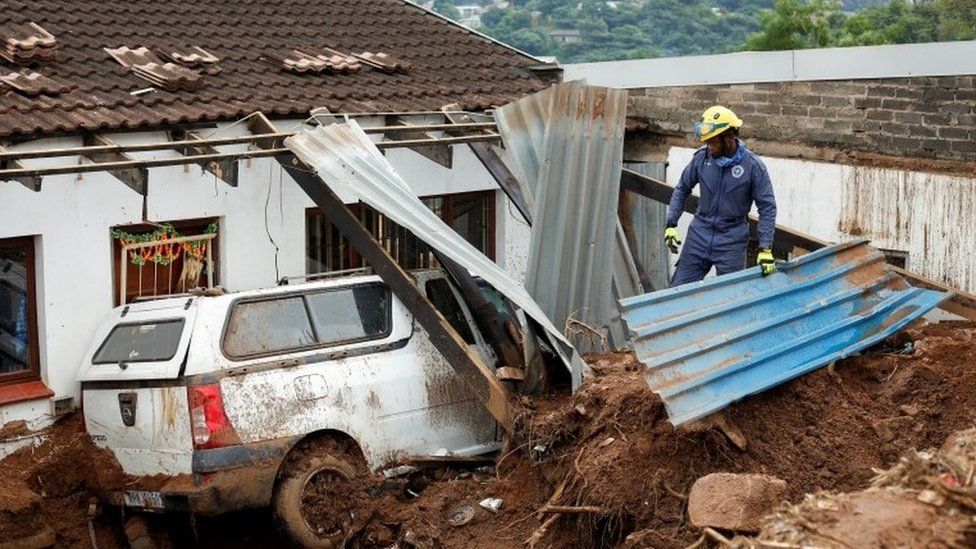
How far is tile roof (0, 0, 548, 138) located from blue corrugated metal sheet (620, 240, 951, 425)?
4.76 m

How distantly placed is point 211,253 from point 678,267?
4134 mm

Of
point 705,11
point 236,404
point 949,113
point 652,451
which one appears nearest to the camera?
point 652,451

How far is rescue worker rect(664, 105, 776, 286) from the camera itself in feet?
31.4

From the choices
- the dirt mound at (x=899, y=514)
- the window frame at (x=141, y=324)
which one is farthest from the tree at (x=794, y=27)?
the dirt mound at (x=899, y=514)

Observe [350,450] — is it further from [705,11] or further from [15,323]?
[705,11]

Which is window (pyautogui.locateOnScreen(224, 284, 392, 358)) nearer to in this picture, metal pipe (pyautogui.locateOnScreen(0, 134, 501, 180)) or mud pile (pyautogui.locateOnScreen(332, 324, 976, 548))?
metal pipe (pyautogui.locateOnScreen(0, 134, 501, 180))

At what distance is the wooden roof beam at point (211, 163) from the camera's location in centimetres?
1089

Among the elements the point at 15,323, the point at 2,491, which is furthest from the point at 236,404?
the point at 15,323

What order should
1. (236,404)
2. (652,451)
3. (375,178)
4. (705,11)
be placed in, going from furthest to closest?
1. (705,11)
2. (375,178)
3. (236,404)
4. (652,451)

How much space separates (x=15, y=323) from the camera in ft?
35.2

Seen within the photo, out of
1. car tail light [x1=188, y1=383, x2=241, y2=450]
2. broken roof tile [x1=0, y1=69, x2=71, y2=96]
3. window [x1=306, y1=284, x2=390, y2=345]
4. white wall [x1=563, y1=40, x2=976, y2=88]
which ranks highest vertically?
white wall [x1=563, y1=40, x2=976, y2=88]

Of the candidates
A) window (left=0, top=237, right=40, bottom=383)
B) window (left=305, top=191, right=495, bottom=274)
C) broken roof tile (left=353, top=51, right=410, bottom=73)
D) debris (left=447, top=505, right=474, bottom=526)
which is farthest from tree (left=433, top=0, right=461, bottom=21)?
debris (left=447, top=505, right=474, bottom=526)

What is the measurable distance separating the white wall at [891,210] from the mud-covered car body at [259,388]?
3.75 metres

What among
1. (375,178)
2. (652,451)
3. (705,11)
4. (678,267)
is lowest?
(652,451)
